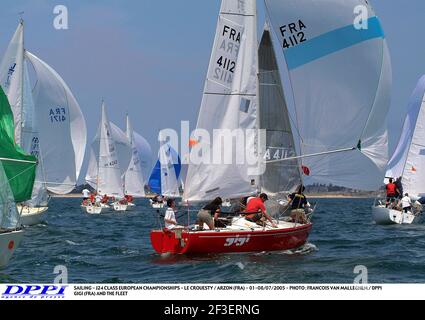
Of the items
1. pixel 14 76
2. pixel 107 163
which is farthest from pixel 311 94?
pixel 107 163

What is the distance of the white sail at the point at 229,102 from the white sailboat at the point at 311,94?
25 mm

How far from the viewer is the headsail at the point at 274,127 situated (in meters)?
19.6

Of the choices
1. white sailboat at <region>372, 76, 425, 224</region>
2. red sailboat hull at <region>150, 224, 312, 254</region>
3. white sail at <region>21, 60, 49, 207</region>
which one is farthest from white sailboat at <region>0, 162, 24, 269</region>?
white sailboat at <region>372, 76, 425, 224</region>

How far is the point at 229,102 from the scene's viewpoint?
17266 mm

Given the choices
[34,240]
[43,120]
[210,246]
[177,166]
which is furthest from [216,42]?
[177,166]

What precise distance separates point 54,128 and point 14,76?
646 cm

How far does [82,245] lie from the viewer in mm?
20484

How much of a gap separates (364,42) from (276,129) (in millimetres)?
4307

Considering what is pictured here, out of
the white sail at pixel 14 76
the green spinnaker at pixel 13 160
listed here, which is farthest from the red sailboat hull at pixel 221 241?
the white sail at pixel 14 76

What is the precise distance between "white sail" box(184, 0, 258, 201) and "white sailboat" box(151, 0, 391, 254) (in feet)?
0.08

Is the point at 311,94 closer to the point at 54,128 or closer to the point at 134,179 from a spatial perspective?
the point at 54,128

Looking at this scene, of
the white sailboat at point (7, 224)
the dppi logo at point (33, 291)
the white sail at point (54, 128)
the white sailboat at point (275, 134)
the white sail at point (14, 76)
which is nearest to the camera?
the dppi logo at point (33, 291)

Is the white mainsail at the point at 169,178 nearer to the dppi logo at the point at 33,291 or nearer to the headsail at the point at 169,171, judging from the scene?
the headsail at the point at 169,171

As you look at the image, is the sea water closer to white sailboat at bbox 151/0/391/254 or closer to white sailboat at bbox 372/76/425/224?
white sailboat at bbox 151/0/391/254
